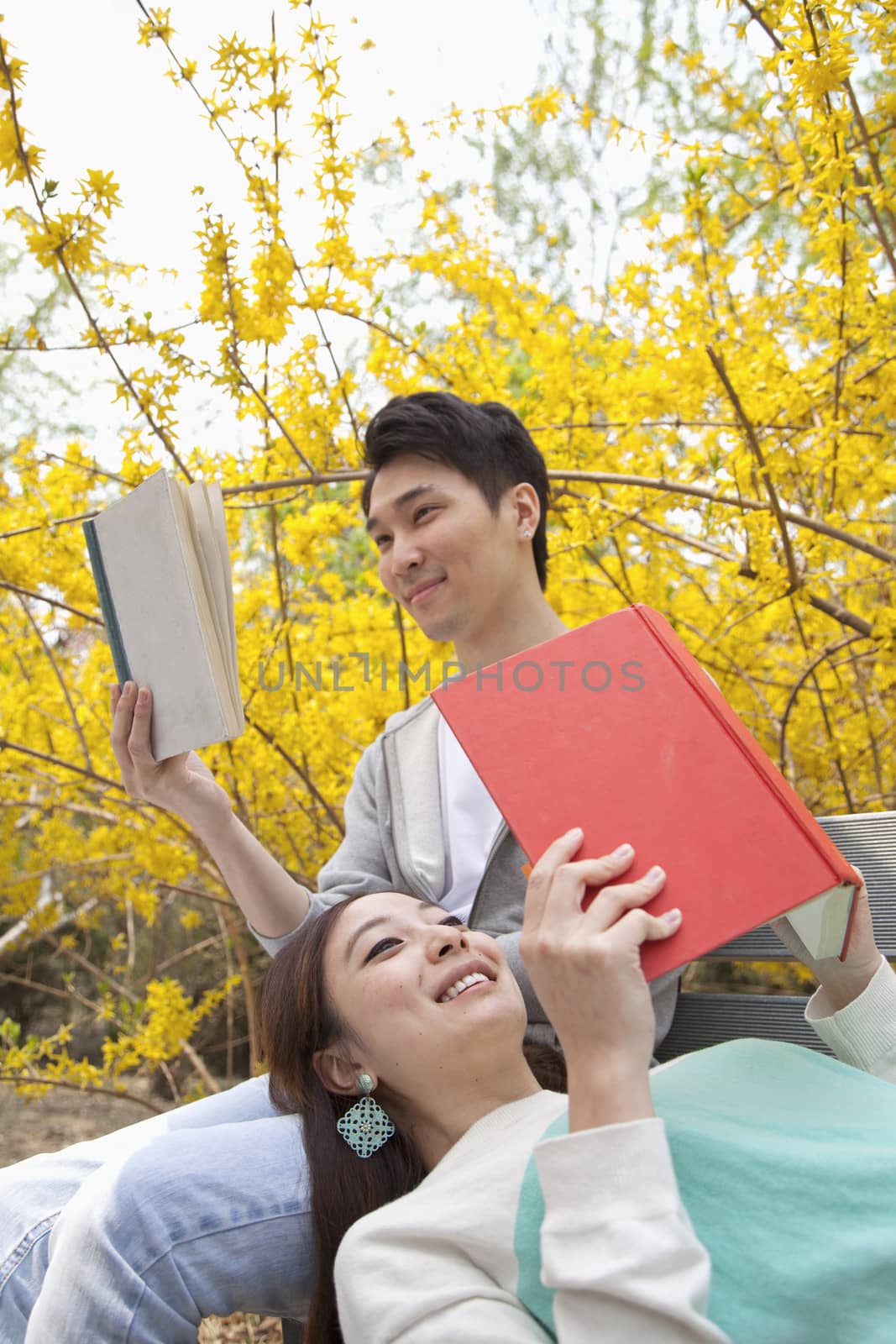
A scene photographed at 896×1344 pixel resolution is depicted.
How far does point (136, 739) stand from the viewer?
57.6 inches

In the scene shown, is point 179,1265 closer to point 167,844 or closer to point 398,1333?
point 398,1333

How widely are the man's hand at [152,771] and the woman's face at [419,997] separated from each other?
314 millimetres

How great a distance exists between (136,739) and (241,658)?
121 cm

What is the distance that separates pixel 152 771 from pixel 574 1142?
87 centimetres

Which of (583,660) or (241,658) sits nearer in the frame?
(583,660)

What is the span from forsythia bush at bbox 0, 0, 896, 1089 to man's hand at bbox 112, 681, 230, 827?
0.64 meters

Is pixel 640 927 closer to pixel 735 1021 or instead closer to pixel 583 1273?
pixel 583 1273

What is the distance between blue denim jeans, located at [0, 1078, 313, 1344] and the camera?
1.13 m

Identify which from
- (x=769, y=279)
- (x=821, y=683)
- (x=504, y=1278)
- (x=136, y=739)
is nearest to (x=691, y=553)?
(x=821, y=683)

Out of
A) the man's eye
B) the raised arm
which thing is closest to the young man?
the man's eye

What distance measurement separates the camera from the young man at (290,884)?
1.18 meters

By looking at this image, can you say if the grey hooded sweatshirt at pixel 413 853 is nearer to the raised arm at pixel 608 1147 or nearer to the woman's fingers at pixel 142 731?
the woman's fingers at pixel 142 731

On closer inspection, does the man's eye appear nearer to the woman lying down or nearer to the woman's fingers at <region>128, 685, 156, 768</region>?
the woman lying down

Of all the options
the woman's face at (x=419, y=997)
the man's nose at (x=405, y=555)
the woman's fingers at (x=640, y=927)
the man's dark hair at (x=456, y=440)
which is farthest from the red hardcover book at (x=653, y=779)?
the man's dark hair at (x=456, y=440)
